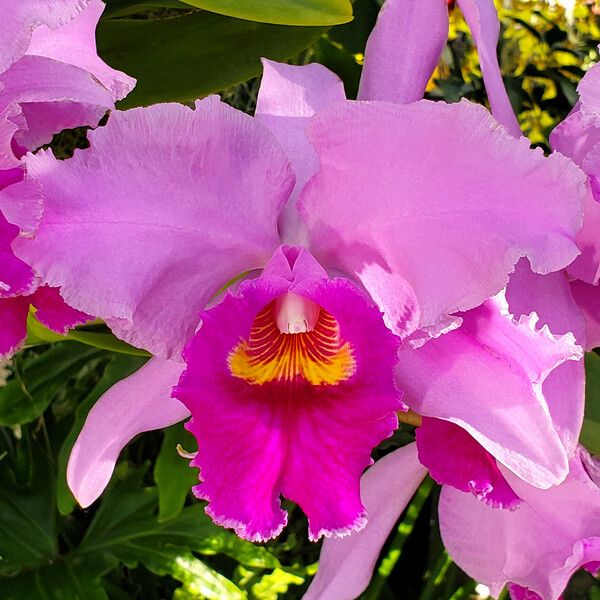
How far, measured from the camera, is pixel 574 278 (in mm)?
572

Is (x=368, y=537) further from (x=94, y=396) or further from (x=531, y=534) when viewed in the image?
(x=94, y=396)

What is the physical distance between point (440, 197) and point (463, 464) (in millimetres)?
192

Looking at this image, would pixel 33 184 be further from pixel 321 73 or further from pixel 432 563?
pixel 432 563

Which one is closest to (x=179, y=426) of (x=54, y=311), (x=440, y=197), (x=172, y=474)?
(x=172, y=474)

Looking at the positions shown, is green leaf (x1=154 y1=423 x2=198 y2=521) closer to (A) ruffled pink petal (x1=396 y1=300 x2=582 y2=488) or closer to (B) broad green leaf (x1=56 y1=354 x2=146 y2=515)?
(B) broad green leaf (x1=56 y1=354 x2=146 y2=515)

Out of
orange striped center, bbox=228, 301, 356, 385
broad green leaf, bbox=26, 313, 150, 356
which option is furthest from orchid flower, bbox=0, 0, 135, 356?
broad green leaf, bbox=26, 313, 150, 356

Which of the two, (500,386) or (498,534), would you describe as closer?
(500,386)

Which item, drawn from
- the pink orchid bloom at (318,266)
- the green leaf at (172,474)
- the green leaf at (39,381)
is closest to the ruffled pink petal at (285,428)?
the pink orchid bloom at (318,266)

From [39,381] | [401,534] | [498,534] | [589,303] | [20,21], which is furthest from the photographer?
[401,534]

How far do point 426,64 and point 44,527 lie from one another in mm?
960

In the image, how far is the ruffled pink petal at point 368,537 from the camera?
0.72 meters

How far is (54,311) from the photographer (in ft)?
1.61

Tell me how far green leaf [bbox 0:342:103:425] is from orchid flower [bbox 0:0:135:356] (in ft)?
1.73

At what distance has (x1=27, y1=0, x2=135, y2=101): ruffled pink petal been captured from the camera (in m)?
0.48
